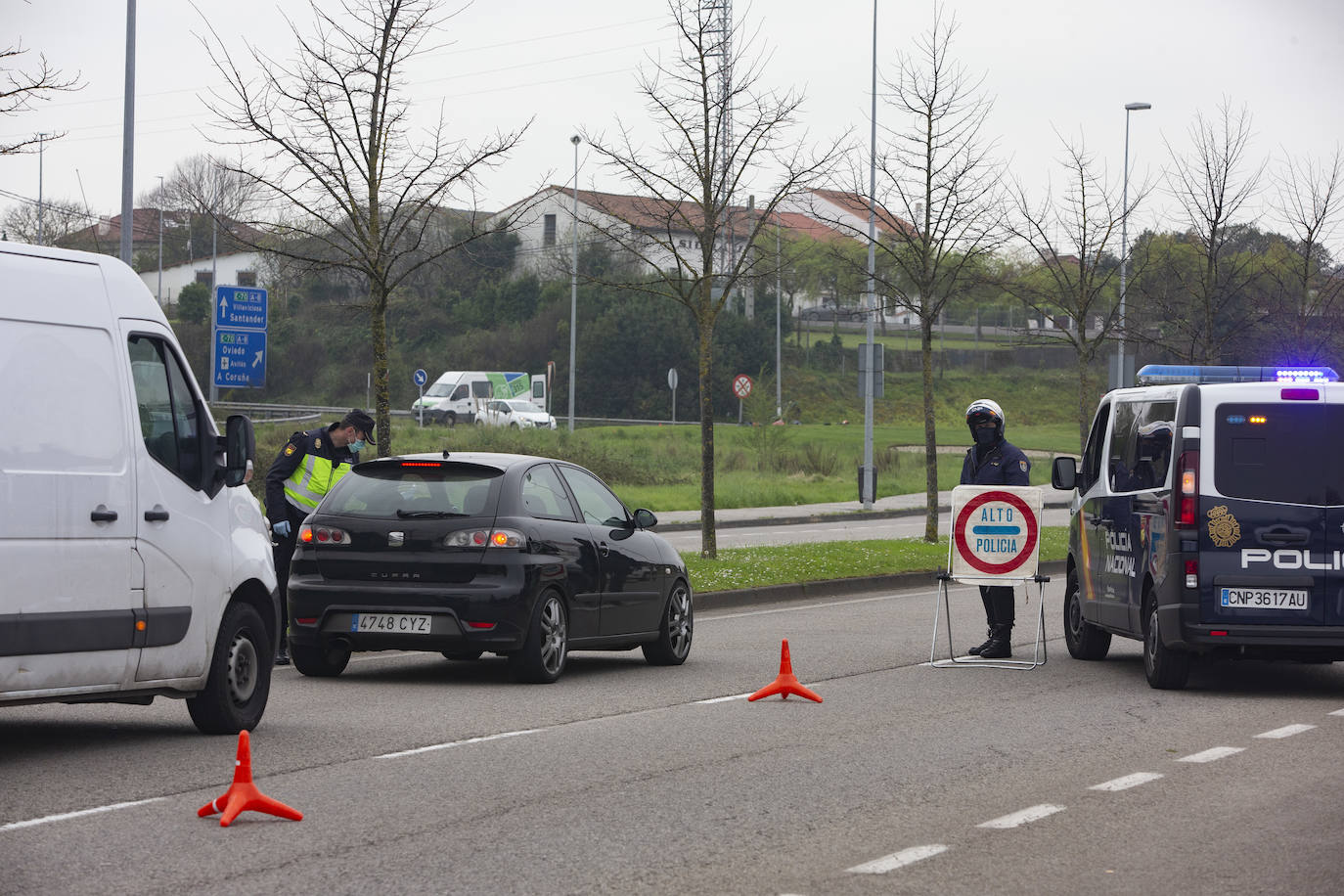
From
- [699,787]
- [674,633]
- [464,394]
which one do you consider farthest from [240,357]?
[464,394]

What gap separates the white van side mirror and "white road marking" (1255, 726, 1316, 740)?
5.80 metres

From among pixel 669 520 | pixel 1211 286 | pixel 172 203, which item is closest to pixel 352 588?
pixel 1211 286

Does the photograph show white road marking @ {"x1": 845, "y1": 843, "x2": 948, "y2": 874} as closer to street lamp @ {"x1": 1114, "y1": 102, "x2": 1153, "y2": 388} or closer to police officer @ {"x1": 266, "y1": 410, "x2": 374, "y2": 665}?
police officer @ {"x1": 266, "y1": 410, "x2": 374, "y2": 665}

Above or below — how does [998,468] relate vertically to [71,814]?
above

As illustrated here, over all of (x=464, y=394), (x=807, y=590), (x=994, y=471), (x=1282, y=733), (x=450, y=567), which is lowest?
(x=807, y=590)

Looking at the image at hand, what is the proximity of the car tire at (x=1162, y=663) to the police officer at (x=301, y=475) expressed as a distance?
5973mm

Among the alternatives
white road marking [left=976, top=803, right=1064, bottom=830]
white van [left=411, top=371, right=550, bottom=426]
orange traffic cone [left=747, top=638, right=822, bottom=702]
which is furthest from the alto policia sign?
white van [left=411, top=371, right=550, bottom=426]

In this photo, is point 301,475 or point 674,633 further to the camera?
point 674,633

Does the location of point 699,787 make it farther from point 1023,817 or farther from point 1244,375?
point 1244,375

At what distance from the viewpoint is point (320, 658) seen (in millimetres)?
12125

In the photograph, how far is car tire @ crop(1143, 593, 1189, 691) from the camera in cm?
1177

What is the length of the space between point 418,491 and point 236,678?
2.73 m

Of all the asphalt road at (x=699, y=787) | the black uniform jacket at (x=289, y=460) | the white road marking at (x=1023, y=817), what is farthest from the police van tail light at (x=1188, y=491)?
the black uniform jacket at (x=289, y=460)

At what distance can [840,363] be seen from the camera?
308ft
